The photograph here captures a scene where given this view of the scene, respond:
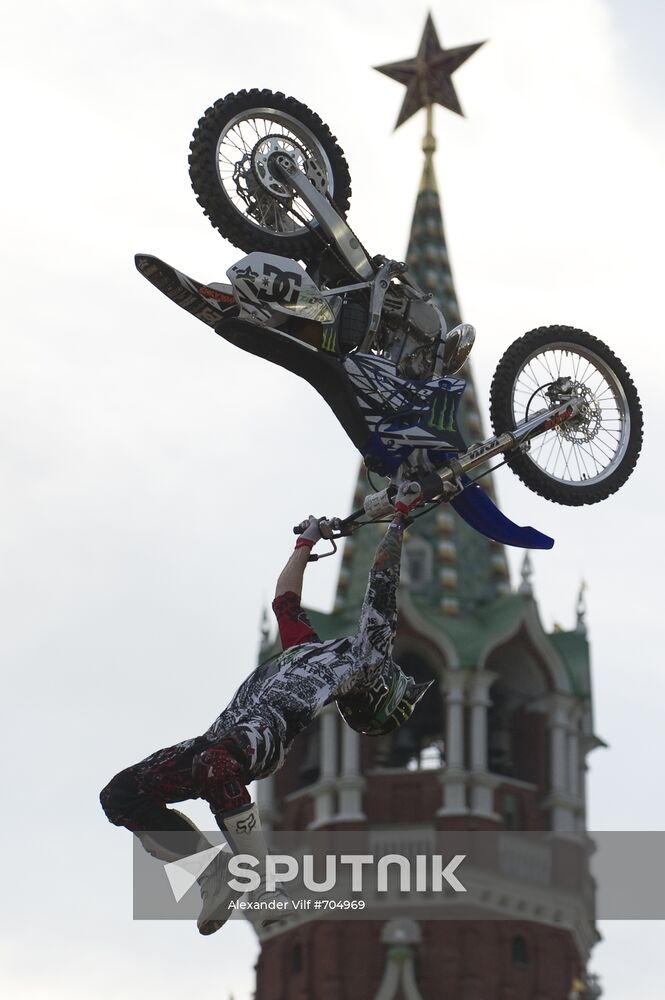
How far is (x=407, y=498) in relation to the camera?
25.9 m

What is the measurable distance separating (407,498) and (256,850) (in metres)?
3.59

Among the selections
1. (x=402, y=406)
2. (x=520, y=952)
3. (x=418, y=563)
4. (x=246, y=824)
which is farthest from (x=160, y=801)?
(x=418, y=563)

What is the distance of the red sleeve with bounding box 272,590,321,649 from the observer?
25.9 m

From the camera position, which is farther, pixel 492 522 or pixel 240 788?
pixel 492 522

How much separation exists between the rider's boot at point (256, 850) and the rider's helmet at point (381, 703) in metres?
1.76

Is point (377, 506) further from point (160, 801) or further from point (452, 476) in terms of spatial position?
point (160, 801)

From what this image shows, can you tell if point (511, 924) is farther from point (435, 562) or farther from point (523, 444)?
point (523, 444)

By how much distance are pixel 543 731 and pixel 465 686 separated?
4.23 metres

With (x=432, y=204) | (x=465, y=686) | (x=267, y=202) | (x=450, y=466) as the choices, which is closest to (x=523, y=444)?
(x=450, y=466)

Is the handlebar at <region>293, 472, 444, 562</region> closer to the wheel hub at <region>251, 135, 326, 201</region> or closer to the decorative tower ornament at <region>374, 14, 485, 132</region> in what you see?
the wheel hub at <region>251, 135, 326, 201</region>

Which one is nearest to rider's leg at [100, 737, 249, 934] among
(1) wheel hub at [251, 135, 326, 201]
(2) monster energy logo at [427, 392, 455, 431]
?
(2) monster energy logo at [427, 392, 455, 431]

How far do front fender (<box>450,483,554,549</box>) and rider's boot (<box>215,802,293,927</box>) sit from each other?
3922 mm

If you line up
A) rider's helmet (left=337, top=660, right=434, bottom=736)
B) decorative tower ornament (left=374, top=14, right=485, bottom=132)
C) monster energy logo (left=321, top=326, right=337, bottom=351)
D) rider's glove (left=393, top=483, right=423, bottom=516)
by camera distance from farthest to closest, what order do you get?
decorative tower ornament (left=374, top=14, right=485, bottom=132) → monster energy logo (left=321, top=326, right=337, bottom=351) → rider's glove (left=393, top=483, right=423, bottom=516) → rider's helmet (left=337, top=660, right=434, bottom=736)

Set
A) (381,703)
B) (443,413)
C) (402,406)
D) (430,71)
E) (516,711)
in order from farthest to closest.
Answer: (430,71), (516,711), (443,413), (402,406), (381,703)
